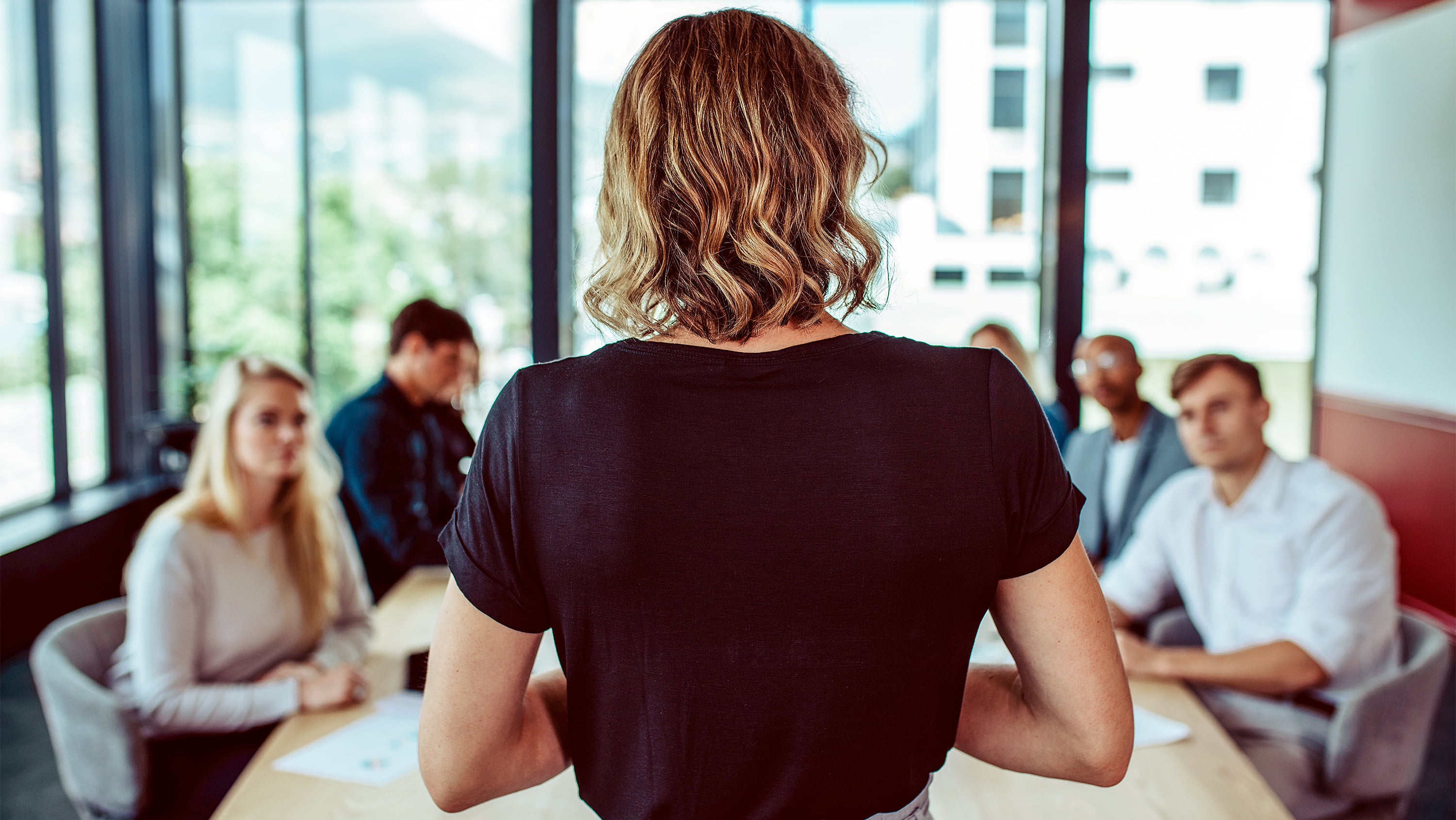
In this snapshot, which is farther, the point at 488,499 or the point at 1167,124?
the point at 1167,124

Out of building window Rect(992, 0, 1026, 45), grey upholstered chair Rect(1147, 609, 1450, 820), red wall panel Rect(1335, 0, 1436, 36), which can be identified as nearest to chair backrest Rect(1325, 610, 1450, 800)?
grey upholstered chair Rect(1147, 609, 1450, 820)

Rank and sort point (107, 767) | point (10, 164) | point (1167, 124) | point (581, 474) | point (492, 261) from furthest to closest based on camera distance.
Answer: point (492, 261)
point (1167, 124)
point (10, 164)
point (107, 767)
point (581, 474)

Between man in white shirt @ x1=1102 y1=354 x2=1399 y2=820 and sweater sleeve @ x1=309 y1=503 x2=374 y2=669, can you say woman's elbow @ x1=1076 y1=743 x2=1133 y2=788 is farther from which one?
sweater sleeve @ x1=309 y1=503 x2=374 y2=669

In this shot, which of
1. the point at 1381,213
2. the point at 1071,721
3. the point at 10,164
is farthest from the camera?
the point at 1381,213

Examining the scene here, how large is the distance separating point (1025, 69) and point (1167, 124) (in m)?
0.79

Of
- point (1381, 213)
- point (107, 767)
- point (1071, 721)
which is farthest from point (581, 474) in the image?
point (1381, 213)

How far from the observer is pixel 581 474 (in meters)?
0.81

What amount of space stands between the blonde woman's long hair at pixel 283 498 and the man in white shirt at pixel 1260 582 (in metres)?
1.81

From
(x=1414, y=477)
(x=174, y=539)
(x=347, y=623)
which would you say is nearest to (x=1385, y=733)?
(x=347, y=623)

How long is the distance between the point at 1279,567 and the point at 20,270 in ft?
17.0

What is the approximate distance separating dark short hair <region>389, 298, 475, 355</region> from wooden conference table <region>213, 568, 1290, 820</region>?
1837mm

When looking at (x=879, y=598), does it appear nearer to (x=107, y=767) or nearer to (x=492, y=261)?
(x=107, y=767)

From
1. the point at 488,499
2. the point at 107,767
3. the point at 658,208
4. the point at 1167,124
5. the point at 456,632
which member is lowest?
the point at 107,767

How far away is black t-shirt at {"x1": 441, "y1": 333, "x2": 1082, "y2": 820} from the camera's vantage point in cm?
80
